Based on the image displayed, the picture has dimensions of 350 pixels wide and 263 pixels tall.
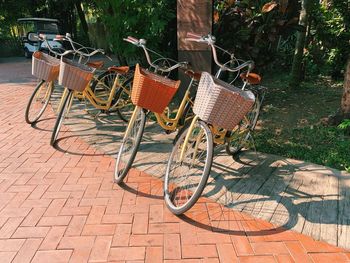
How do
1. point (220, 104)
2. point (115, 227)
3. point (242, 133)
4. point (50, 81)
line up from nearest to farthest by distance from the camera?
point (220, 104) → point (115, 227) → point (242, 133) → point (50, 81)

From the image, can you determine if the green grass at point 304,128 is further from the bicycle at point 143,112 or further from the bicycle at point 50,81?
the bicycle at point 50,81

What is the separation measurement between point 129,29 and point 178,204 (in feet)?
14.0

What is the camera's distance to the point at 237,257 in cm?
233

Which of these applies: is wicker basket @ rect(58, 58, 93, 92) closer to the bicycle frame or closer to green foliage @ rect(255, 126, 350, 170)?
the bicycle frame

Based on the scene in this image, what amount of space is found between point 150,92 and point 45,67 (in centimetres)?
217

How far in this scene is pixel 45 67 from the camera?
14.5 ft

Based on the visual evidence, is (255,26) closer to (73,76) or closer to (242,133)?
(242,133)

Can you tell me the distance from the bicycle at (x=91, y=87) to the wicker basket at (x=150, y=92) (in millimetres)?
1179

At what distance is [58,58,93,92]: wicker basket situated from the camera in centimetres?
383

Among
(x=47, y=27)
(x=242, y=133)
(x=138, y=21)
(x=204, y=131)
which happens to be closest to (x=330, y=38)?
(x=138, y=21)

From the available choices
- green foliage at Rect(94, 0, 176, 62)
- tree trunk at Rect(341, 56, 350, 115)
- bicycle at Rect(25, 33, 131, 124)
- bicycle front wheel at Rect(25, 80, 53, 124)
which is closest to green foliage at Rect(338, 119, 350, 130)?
tree trunk at Rect(341, 56, 350, 115)

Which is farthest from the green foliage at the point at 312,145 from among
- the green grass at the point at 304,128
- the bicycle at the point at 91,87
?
the bicycle at the point at 91,87

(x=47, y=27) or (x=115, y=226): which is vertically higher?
(x=47, y=27)

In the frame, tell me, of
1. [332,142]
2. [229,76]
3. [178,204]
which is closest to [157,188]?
[178,204]
